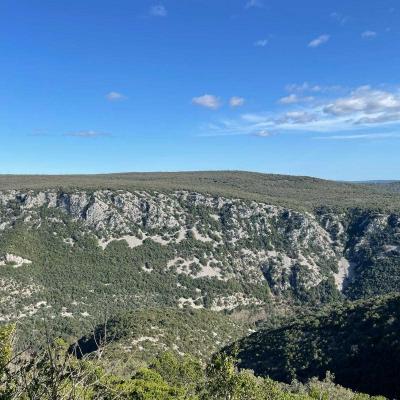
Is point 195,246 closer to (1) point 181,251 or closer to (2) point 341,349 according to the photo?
(1) point 181,251

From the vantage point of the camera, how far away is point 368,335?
6712 centimetres

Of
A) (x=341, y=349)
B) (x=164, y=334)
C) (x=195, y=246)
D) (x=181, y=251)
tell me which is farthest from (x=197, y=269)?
(x=341, y=349)

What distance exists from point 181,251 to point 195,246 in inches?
239

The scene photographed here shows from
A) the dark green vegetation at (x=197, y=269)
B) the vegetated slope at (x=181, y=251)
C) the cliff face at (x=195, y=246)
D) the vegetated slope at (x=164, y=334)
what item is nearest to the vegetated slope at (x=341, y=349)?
the dark green vegetation at (x=197, y=269)

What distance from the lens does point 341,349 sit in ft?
221

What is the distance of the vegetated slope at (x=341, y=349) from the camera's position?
59.4 meters

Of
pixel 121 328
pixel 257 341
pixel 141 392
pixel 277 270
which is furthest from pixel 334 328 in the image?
pixel 277 270

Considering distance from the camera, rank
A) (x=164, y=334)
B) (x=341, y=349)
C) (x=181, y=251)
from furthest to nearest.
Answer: (x=181, y=251)
(x=164, y=334)
(x=341, y=349)

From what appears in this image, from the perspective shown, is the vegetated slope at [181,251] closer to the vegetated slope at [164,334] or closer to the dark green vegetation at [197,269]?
the dark green vegetation at [197,269]

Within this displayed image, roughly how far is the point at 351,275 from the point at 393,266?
17442 mm

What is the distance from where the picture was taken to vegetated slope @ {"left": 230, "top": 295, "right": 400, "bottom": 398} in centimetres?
5944

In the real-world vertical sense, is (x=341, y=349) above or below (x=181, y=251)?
above

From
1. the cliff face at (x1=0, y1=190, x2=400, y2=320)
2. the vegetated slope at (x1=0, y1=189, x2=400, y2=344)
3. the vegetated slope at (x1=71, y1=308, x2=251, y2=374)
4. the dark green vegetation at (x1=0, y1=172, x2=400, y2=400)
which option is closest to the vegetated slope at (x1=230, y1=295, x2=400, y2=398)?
the dark green vegetation at (x1=0, y1=172, x2=400, y2=400)

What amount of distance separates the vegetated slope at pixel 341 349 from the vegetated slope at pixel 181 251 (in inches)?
2470
